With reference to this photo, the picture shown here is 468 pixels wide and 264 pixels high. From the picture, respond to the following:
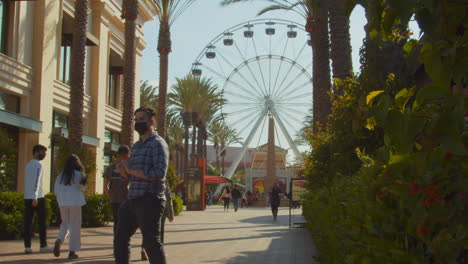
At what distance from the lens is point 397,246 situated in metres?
2.41

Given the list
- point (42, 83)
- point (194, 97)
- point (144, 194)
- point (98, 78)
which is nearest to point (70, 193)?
point (144, 194)

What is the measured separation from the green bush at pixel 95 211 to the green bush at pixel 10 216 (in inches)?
153

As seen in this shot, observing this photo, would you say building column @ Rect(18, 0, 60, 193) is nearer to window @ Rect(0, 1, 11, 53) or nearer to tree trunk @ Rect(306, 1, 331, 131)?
window @ Rect(0, 1, 11, 53)

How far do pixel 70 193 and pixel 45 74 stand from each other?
13.0m

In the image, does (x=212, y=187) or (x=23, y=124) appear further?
(x=212, y=187)

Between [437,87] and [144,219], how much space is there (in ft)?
14.2

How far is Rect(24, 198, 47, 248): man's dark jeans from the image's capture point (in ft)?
33.1

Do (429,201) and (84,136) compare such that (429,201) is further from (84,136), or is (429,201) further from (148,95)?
(148,95)

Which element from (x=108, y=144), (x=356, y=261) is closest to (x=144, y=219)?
(x=356, y=261)

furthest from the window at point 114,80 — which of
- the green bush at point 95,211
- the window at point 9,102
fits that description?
the green bush at point 95,211

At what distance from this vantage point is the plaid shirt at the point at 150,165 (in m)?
5.85

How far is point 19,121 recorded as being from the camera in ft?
61.9

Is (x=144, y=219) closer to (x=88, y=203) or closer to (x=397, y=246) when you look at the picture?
(x=397, y=246)

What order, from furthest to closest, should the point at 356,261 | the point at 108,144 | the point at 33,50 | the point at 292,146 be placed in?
the point at 292,146 < the point at 108,144 < the point at 33,50 < the point at 356,261
